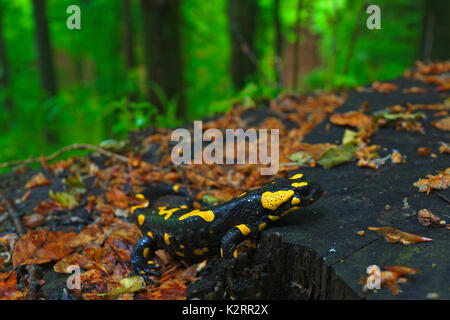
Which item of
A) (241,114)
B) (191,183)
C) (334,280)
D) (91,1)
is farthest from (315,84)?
(334,280)

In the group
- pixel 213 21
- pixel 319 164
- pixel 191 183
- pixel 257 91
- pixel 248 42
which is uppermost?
pixel 213 21

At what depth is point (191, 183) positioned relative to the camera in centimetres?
405

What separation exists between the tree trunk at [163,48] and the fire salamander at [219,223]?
458cm

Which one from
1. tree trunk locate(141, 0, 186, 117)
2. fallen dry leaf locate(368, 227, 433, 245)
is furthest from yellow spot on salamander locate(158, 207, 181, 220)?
tree trunk locate(141, 0, 186, 117)

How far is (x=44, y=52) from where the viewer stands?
1142 cm

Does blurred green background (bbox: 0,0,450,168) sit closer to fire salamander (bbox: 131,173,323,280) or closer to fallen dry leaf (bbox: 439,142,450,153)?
fire salamander (bbox: 131,173,323,280)

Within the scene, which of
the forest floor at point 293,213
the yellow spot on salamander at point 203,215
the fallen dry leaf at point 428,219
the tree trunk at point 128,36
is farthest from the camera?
the tree trunk at point 128,36

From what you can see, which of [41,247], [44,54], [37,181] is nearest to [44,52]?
[44,54]

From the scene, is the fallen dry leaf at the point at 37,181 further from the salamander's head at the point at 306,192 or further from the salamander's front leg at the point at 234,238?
the salamander's head at the point at 306,192

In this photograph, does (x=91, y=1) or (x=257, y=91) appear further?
(x=91, y=1)

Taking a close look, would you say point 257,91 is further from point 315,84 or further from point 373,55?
point 373,55

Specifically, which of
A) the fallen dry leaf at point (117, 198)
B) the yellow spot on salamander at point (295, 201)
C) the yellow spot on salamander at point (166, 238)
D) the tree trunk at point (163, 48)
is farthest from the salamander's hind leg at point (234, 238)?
the tree trunk at point (163, 48)

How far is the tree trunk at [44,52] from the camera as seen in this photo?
35.8ft

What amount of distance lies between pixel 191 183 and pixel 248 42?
20.0 ft
